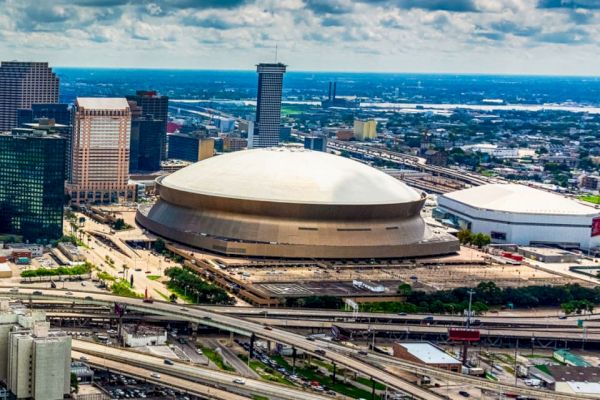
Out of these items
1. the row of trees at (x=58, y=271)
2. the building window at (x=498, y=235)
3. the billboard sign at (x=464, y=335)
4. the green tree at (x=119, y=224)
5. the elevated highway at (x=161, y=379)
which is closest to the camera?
the elevated highway at (x=161, y=379)

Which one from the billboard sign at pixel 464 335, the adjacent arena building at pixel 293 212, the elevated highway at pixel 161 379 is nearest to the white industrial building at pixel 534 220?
the adjacent arena building at pixel 293 212

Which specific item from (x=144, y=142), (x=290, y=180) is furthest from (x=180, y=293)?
(x=144, y=142)

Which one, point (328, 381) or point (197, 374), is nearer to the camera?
point (197, 374)

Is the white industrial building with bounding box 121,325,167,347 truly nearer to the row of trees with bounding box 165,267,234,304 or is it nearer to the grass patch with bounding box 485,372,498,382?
the row of trees with bounding box 165,267,234,304

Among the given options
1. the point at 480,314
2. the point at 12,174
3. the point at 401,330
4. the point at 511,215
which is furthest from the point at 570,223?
the point at 12,174

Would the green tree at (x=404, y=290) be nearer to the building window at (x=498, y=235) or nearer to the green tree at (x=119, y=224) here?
the building window at (x=498, y=235)

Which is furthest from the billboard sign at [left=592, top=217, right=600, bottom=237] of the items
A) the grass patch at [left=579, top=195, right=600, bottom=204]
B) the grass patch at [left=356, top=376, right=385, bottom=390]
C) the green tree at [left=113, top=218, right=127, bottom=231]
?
the grass patch at [left=356, top=376, right=385, bottom=390]

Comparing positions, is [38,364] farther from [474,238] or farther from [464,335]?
[474,238]
